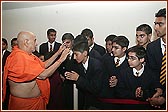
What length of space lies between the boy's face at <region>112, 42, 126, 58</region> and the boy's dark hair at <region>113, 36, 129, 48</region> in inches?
1.0

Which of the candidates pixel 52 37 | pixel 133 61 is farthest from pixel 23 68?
pixel 133 61

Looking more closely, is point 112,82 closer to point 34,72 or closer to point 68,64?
point 68,64

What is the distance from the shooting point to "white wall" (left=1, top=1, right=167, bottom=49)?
1994 mm

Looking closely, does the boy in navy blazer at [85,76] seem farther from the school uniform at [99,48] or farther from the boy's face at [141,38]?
the boy's face at [141,38]

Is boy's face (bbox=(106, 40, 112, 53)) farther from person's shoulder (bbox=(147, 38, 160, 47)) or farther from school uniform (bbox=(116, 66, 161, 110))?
person's shoulder (bbox=(147, 38, 160, 47))

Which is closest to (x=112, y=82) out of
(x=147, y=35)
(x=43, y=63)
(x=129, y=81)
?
(x=129, y=81)

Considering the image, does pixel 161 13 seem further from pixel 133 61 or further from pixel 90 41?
pixel 90 41

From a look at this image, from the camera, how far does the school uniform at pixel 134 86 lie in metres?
1.97

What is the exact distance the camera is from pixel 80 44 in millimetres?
2041

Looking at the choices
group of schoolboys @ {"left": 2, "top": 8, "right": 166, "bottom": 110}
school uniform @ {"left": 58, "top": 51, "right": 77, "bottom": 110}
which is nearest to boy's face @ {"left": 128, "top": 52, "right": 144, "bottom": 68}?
group of schoolboys @ {"left": 2, "top": 8, "right": 166, "bottom": 110}

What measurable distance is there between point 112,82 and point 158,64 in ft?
1.38

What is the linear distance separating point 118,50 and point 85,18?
0.40m

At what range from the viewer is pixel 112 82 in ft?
6.69

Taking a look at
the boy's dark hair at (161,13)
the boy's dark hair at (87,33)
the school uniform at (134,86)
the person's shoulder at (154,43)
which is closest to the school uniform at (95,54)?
the boy's dark hair at (87,33)
